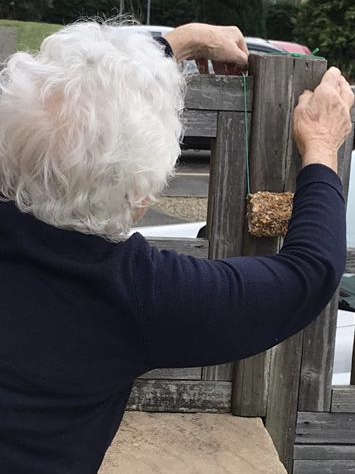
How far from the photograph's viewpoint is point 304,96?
2.30 metres

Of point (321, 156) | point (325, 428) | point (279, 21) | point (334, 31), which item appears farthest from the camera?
point (279, 21)

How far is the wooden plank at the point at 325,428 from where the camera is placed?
272cm

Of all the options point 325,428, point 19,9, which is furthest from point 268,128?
point 19,9

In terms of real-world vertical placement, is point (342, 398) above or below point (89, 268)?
below

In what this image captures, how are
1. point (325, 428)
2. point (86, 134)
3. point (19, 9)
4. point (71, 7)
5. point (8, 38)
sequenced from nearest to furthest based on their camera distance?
1. point (86, 134)
2. point (325, 428)
3. point (8, 38)
4. point (19, 9)
5. point (71, 7)

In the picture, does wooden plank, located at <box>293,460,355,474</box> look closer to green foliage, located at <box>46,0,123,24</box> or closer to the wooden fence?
the wooden fence

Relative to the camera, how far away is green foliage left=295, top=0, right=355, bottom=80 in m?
21.3

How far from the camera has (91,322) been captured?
143 centimetres

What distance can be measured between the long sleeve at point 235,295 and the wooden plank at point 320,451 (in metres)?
1.27

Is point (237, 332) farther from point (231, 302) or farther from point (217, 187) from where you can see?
point (217, 187)

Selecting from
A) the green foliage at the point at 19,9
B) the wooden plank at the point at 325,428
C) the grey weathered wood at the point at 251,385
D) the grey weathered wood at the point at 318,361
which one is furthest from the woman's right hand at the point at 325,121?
the green foliage at the point at 19,9

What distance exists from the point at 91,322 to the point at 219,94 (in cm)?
126

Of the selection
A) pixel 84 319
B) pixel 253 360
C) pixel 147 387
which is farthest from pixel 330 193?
pixel 147 387

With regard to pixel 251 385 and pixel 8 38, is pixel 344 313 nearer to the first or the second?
pixel 251 385
